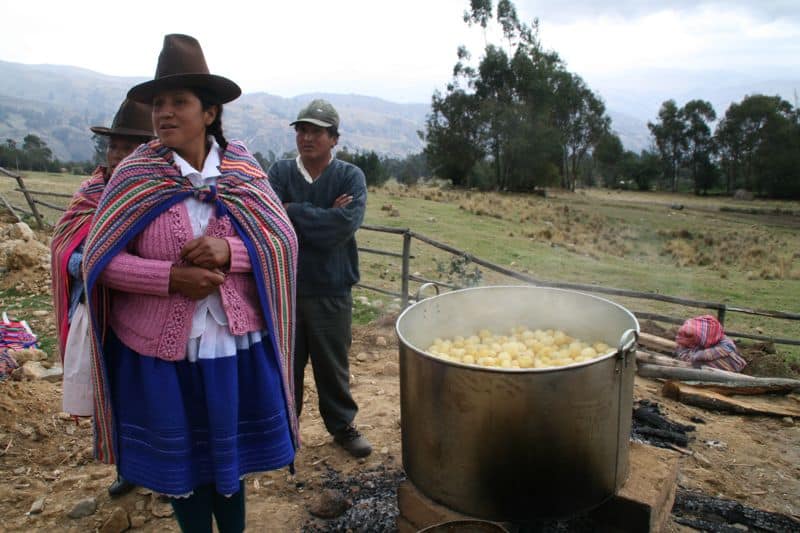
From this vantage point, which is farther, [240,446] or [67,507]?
[67,507]

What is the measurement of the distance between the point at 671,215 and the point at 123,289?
29.6 m

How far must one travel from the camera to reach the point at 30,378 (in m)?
4.58

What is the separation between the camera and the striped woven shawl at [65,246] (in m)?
2.27

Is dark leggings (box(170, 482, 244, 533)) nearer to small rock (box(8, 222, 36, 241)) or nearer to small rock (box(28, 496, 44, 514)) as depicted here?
small rock (box(28, 496, 44, 514))

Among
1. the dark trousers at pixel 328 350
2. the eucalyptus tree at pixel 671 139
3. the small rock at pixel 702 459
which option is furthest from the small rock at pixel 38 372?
the eucalyptus tree at pixel 671 139

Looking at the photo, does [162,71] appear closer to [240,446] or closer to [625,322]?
[240,446]

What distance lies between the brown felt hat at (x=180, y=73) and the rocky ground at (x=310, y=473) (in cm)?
209

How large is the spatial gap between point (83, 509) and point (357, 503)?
4.72 feet

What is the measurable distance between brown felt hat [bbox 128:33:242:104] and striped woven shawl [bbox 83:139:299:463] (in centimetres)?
19

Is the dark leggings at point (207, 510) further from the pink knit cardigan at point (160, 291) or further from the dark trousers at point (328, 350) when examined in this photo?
the dark trousers at point (328, 350)

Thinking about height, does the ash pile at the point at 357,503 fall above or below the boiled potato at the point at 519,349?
below

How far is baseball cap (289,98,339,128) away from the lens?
10.6 ft

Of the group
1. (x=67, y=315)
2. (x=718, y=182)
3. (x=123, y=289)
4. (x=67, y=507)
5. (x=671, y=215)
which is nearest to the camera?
(x=123, y=289)

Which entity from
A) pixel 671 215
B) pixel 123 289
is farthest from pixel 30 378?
pixel 671 215
